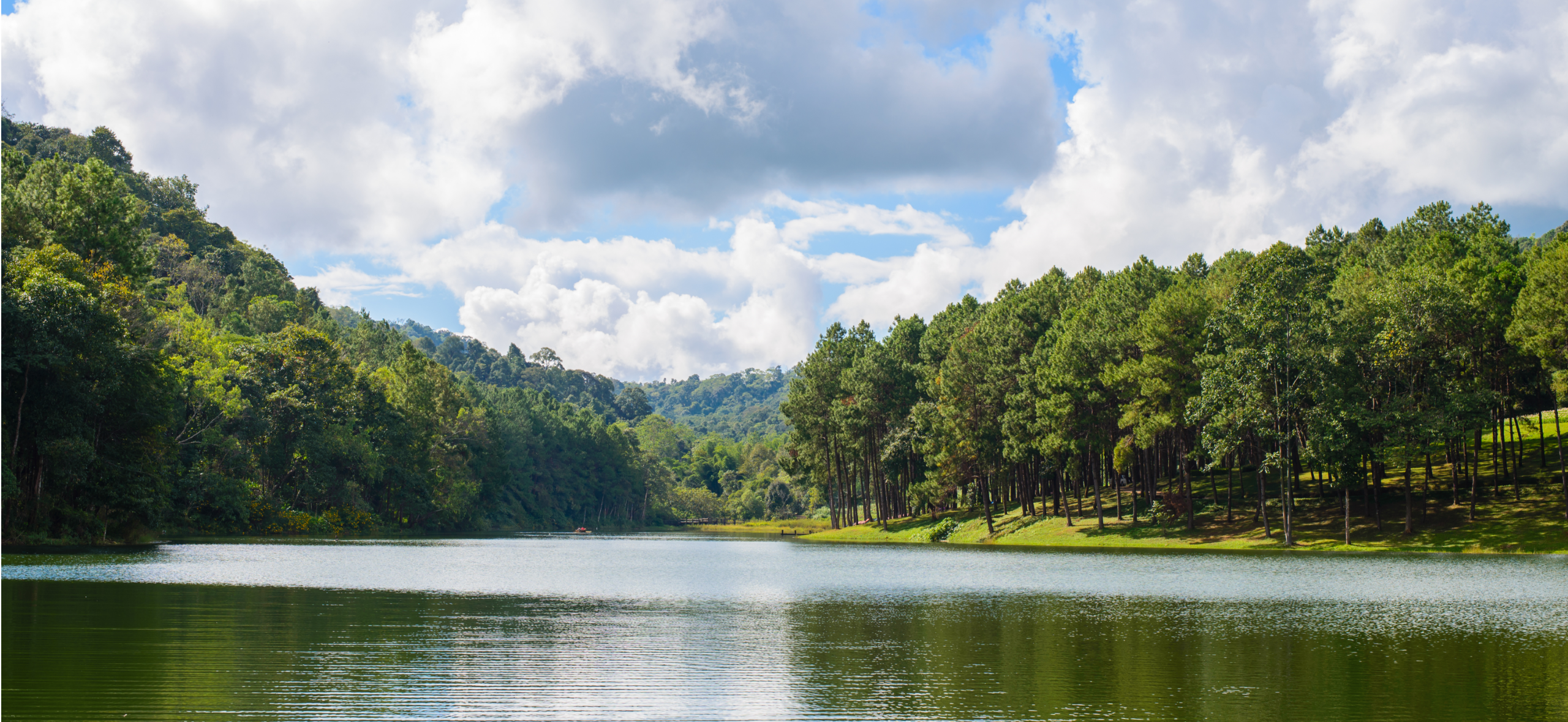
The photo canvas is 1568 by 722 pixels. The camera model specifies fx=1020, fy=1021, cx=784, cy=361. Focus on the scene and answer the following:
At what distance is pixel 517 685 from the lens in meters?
16.5

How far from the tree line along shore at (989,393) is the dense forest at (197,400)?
9.2 inches

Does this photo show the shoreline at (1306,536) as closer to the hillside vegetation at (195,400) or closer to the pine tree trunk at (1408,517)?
the pine tree trunk at (1408,517)

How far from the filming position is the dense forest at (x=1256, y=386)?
61438 mm

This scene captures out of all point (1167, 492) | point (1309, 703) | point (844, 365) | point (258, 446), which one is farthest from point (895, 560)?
point (258, 446)

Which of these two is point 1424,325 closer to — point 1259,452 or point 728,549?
point 1259,452

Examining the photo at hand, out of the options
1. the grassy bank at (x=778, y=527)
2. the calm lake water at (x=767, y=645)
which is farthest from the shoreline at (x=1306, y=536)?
the grassy bank at (x=778, y=527)

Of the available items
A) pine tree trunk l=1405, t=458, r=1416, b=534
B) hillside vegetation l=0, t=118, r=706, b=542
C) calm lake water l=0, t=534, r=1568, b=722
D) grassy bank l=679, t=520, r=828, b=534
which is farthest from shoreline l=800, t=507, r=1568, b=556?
hillside vegetation l=0, t=118, r=706, b=542

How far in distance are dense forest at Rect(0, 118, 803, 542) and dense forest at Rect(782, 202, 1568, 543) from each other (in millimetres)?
53154

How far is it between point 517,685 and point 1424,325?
62.5 m

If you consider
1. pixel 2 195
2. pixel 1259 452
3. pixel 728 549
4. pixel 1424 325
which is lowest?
pixel 728 549

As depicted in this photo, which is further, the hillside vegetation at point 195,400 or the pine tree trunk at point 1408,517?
the pine tree trunk at point 1408,517

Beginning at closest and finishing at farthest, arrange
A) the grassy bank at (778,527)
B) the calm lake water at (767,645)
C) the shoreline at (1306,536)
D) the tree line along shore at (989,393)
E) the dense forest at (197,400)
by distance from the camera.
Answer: the calm lake water at (767,645)
the dense forest at (197,400)
the tree line along shore at (989,393)
the shoreline at (1306,536)
the grassy bank at (778,527)

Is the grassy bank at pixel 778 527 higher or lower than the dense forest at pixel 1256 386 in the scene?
lower

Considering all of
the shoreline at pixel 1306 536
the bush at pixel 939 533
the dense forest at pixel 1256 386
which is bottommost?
the bush at pixel 939 533
